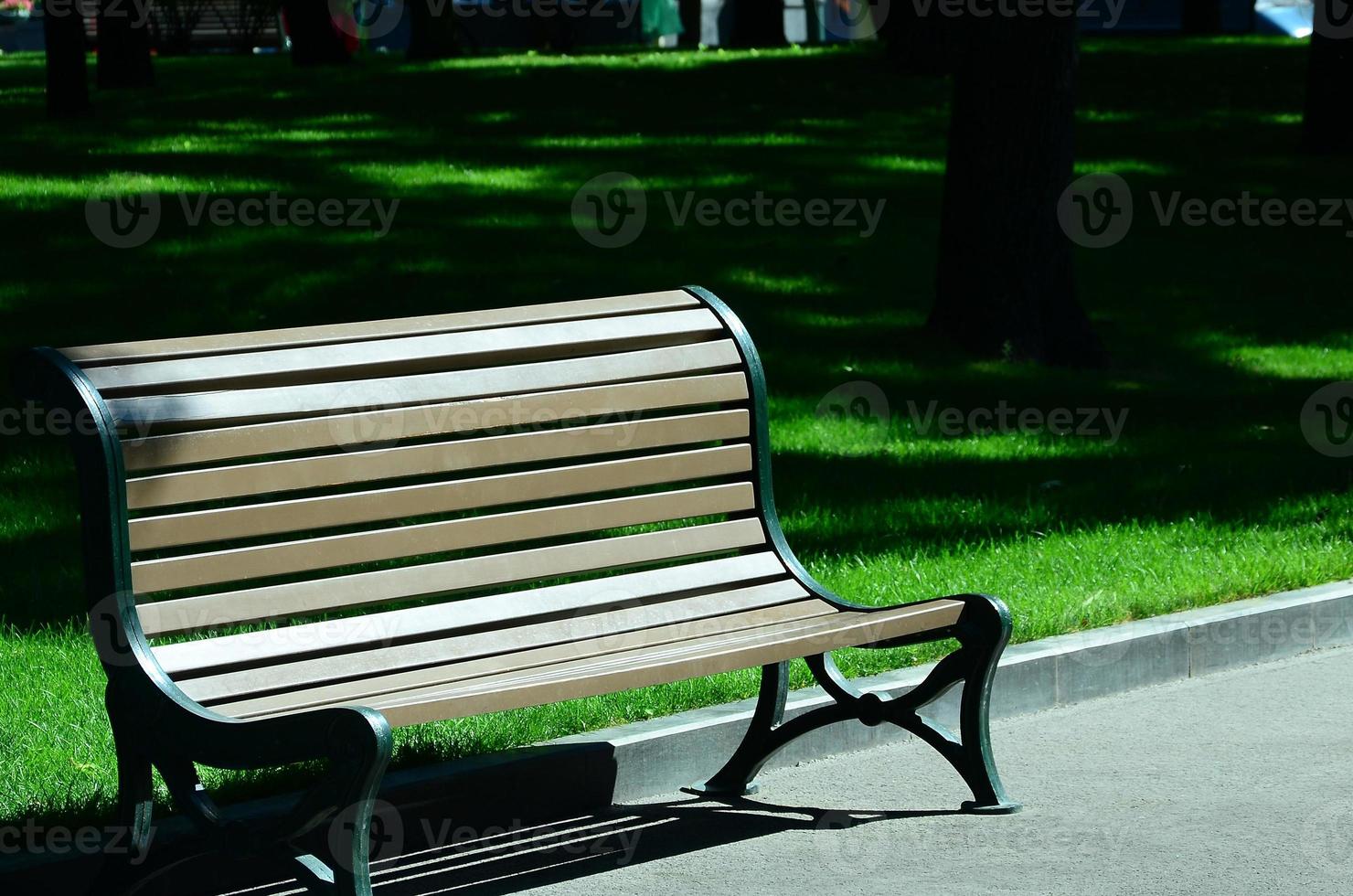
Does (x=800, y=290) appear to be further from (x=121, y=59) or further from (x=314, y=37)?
(x=314, y=37)

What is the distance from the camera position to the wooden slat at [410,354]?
160 inches

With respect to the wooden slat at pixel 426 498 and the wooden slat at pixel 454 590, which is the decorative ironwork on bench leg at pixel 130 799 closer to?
the wooden slat at pixel 454 590

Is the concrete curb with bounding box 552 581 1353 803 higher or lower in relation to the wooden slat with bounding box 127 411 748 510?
lower

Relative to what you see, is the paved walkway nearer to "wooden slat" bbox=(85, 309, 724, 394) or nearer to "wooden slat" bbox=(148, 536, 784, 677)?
"wooden slat" bbox=(148, 536, 784, 677)

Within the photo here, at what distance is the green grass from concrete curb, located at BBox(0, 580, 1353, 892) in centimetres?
16

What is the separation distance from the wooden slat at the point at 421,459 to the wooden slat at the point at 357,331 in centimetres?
29

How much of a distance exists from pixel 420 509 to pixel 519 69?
53.6ft

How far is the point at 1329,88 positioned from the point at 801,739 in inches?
498

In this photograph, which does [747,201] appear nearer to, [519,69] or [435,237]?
[435,237]

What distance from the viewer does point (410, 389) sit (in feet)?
14.5

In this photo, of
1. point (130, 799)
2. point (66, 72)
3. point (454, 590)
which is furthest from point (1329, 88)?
point (130, 799)

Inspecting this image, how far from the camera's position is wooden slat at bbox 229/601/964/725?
3.81m

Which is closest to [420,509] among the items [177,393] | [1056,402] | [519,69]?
[177,393]

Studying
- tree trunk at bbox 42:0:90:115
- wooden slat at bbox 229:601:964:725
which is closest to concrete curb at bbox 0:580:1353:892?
wooden slat at bbox 229:601:964:725
